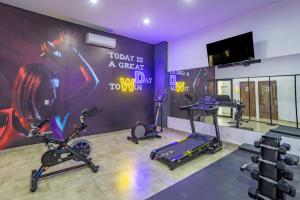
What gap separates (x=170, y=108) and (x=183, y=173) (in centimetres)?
353

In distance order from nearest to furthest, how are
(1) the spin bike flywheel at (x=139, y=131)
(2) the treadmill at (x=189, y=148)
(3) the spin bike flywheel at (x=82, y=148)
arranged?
(3) the spin bike flywheel at (x=82, y=148) < (2) the treadmill at (x=189, y=148) < (1) the spin bike flywheel at (x=139, y=131)

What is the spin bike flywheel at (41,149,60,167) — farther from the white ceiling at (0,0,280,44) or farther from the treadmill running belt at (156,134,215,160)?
the white ceiling at (0,0,280,44)

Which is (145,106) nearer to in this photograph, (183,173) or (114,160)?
(114,160)

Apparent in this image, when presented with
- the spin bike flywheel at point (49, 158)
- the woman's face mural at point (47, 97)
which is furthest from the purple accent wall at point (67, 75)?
the spin bike flywheel at point (49, 158)

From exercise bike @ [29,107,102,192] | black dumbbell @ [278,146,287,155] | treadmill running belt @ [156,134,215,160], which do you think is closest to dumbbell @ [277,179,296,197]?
black dumbbell @ [278,146,287,155]

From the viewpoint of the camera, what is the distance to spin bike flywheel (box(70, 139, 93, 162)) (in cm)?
308

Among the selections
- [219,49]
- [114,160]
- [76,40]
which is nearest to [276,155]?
[114,160]

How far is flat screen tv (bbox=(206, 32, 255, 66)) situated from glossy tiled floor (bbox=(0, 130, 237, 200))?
2312 millimetres

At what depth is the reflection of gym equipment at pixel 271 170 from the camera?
1.84 m

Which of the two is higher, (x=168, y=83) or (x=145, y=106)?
(x=168, y=83)

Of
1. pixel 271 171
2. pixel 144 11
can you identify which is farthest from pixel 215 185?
pixel 144 11

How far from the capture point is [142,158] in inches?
143

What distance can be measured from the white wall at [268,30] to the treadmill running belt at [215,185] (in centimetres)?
253

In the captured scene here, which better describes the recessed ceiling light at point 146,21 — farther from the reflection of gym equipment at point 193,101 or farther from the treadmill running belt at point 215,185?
the treadmill running belt at point 215,185
